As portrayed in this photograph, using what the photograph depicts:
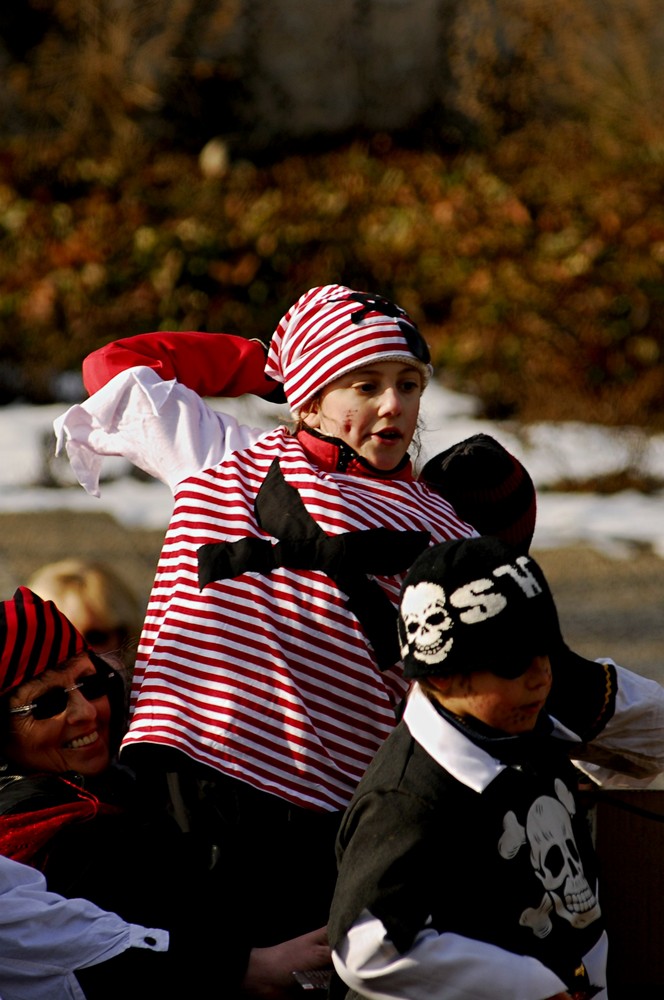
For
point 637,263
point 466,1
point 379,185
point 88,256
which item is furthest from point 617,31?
point 88,256

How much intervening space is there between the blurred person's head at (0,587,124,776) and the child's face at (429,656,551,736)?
77cm

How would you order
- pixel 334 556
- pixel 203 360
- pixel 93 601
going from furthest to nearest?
pixel 93 601
pixel 203 360
pixel 334 556

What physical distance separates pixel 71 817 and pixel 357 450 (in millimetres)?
753

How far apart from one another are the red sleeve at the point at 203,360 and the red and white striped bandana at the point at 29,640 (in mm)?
478

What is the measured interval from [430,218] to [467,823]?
7635mm

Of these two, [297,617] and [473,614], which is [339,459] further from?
[473,614]

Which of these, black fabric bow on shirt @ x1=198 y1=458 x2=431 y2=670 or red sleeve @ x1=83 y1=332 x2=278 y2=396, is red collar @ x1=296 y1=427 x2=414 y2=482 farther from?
red sleeve @ x1=83 y1=332 x2=278 y2=396

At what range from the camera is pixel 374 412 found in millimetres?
2344

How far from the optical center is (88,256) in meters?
8.87

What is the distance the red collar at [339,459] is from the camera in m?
2.34

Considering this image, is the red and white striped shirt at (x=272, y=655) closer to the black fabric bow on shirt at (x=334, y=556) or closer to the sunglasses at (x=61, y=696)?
the black fabric bow on shirt at (x=334, y=556)

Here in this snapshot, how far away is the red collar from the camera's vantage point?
2.34 meters

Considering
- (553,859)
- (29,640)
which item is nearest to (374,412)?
(29,640)

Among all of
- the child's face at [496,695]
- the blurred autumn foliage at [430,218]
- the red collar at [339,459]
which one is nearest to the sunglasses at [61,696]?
the red collar at [339,459]
